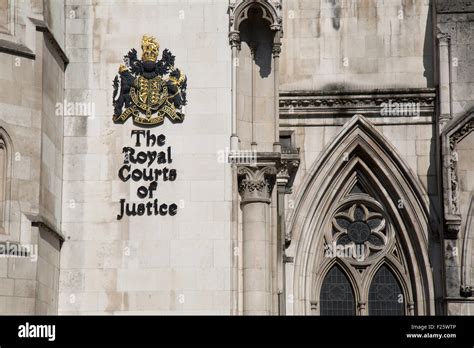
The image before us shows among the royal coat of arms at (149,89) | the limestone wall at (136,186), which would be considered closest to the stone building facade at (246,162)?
the limestone wall at (136,186)

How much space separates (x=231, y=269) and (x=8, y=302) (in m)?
4.73

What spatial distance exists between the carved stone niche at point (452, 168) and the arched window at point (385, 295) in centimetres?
236

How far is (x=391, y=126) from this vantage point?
35.1 meters

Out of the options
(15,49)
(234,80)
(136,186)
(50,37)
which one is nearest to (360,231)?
(234,80)

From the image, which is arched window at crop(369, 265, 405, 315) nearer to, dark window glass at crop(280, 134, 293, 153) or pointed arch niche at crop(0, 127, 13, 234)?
dark window glass at crop(280, 134, 293, 153)

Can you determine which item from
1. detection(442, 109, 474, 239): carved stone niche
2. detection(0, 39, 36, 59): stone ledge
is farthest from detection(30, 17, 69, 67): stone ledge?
detection(442, 109, 474, 239): carved stone niche

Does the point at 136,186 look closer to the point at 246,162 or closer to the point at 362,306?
the point at 246,162

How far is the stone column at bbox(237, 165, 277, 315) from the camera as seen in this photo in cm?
2839

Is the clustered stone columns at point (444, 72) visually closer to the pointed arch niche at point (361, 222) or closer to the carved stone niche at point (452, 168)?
the carved stone niche at point (452, 168)

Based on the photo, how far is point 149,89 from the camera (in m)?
29.0

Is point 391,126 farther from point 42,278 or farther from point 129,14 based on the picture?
point 42,278

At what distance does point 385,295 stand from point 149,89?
9334 mm

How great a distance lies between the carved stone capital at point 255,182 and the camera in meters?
28.7

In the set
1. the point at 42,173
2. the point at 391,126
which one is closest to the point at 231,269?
the point at 42,173
